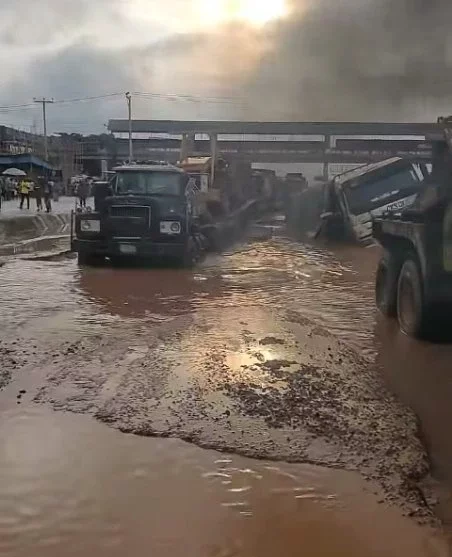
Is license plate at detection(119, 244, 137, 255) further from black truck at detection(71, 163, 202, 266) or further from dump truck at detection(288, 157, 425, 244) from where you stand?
dump truck at detection(288, 157, 425, 244)

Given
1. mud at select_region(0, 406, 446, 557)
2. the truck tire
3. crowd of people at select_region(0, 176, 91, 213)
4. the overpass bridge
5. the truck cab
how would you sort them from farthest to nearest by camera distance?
the overpass bridge
crowd of people at select_region(0, 176, 91, 213)
the truck cab
the truck tire
mud at select_region(0, 406, 446, 557)

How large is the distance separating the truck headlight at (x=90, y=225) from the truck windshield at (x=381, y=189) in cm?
734

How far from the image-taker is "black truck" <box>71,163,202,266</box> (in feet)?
41.5

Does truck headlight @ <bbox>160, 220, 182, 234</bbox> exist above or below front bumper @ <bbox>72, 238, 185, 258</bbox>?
above

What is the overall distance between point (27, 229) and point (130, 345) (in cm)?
1670

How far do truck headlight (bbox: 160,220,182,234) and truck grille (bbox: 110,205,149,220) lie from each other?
0.31 metres

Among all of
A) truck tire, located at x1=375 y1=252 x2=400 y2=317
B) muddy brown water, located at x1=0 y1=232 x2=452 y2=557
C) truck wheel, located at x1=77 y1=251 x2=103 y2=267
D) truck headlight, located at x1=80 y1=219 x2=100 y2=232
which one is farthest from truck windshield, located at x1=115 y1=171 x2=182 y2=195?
muddy brown water, located at x1=0 y1=232 x2=452 y2=557

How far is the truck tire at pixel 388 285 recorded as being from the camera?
8664 mm

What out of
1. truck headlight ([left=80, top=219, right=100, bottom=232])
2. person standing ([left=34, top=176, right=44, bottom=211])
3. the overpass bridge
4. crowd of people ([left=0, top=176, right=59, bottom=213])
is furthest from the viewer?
the overpass bridge

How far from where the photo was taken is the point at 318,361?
252 inches

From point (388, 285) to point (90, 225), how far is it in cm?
610

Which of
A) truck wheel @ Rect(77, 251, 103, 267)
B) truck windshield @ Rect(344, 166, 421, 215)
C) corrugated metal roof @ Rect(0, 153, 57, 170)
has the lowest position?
truck wheel @ Rect(77, 251, 103, 267)

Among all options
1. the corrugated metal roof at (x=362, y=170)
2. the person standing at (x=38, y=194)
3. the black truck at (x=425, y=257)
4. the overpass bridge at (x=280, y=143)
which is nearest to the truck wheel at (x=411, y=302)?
the black truck at (x=425, y=257)

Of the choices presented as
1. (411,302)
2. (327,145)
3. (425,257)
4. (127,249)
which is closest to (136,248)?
(127,249)
